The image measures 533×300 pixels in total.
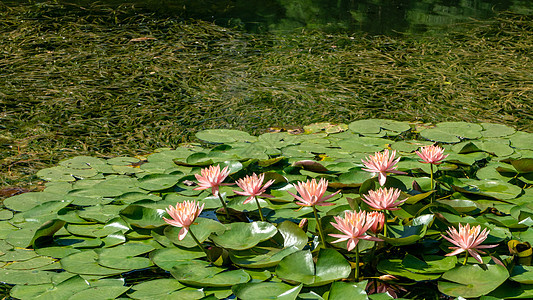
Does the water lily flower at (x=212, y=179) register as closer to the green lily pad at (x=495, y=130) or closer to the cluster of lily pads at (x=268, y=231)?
the cluster of lily pads at (x=268, y=231)

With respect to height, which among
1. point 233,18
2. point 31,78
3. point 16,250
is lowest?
point 16,250

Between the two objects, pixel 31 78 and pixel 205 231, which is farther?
pixel 31 78

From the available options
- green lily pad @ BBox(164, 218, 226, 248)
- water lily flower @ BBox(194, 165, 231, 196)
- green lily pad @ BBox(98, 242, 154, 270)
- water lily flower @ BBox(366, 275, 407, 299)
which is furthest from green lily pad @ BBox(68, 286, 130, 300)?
water lily flower @ BBox(366, 275, 407, 299)

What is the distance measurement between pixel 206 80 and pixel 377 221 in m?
2.19

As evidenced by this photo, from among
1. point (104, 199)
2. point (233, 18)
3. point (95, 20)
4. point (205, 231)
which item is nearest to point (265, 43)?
point (233, 18)

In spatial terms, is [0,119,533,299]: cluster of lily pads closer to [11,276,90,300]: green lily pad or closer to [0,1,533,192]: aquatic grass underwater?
[11,276,90,300]: green lily pad

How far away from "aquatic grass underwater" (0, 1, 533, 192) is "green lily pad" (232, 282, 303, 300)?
1.24 metres

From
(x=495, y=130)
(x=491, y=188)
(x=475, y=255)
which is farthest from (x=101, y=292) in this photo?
(x=495, y=130)

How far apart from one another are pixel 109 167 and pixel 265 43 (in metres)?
2.25

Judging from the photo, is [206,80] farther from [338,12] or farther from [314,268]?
[338,12]

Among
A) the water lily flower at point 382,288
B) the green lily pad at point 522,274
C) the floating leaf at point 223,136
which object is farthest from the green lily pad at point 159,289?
the floating leaf at point 223,136

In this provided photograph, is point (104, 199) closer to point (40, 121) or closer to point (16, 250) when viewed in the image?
point (16, 250)

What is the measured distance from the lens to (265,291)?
148cm

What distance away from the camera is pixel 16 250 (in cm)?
173
